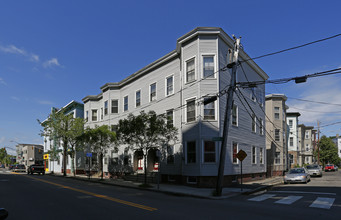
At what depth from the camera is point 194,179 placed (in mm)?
20016

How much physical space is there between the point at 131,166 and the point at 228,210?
18.6 meters

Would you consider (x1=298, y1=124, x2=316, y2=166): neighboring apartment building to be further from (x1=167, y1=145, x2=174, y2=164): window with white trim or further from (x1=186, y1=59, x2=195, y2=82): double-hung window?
(x1=186, y1=59, x2=195, y2=82): double-hung window

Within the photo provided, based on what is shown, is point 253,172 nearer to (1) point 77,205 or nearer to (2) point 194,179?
→ (2) point 194,179

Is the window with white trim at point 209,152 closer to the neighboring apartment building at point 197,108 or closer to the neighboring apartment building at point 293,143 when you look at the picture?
the neighboring apartment building at point 197,108

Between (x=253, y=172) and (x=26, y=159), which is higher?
(x=253, y=172)

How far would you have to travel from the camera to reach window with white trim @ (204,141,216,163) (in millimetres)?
19527

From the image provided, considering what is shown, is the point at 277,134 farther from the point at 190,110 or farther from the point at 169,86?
the point at 190,110

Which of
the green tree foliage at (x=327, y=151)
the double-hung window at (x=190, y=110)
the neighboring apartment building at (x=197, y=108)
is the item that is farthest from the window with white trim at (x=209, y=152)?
the green tree foliage at (x=327, y=151)

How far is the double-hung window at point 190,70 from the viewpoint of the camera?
21.1m

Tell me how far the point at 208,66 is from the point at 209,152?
6377mm

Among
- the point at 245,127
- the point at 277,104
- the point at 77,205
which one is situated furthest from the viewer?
the point at 277,104

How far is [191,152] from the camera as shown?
66.5 ft

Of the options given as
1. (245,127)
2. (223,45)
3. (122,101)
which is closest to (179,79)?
(223,45)

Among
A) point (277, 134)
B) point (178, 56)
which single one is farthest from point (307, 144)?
point (178, 56)
